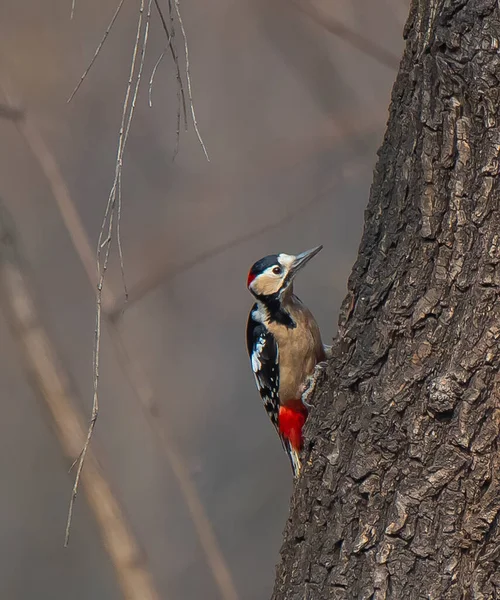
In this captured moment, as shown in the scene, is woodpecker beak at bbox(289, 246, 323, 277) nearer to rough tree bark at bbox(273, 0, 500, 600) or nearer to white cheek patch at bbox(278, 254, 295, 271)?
white cheek patch at bbox(278, 254, 295, 271)

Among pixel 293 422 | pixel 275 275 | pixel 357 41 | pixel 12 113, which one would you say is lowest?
pixel 293 422

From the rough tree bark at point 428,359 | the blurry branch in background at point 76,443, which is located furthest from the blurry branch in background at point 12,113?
the rough tree bark at point 428,359

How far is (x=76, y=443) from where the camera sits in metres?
2.96

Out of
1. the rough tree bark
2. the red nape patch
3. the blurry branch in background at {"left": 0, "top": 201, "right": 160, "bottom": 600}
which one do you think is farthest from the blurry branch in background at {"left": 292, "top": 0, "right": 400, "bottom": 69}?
the rough tree bark

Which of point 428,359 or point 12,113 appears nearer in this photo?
point 428,359

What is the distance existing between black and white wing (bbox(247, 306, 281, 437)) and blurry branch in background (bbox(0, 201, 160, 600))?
86cm

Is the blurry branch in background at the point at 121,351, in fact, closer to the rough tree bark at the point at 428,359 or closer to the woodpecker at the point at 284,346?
the woodpecker at the point at 284,346

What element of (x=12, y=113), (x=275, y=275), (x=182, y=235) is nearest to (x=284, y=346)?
(x=275, y=275)

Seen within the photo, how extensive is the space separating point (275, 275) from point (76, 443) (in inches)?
43.7

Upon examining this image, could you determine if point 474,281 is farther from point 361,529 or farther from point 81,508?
point 81,508

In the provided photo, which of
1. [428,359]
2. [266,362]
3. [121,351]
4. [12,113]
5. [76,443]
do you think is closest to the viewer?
[428,359]

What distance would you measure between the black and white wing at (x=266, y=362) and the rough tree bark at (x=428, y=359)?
156 cm

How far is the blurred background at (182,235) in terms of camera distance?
5719 mm

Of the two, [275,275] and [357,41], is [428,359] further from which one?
[357,41]
